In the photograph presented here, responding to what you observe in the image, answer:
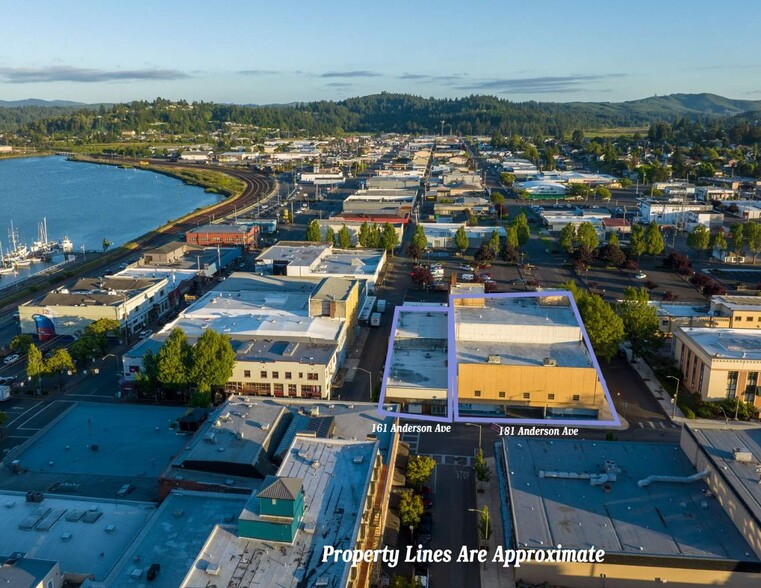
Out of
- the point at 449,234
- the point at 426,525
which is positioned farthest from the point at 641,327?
the point at 449,234

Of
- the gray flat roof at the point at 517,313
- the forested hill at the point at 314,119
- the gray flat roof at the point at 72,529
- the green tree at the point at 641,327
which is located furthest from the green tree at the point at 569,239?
the forested hill at the point at 314,119

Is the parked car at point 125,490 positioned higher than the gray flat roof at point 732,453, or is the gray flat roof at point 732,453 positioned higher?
the gray flat roof at point 732,453

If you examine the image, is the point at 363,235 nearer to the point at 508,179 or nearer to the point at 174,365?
the point at 174,365

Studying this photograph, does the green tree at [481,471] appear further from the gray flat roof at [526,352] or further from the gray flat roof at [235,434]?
the gray flat roof at [235,434]

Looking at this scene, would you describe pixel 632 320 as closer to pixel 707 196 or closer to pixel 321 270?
pixel 321 270

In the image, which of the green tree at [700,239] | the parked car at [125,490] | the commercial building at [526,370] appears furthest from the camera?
the green tree at [700,239]

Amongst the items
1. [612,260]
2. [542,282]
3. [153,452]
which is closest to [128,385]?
[153,452]
